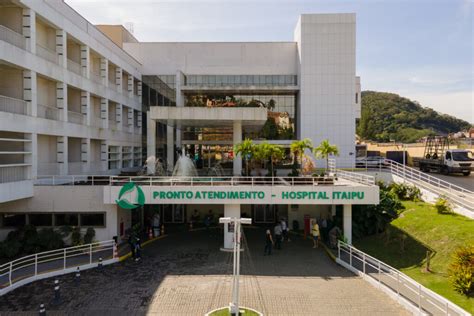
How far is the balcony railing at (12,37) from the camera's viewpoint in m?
19.7

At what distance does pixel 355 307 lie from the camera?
13.0 metres

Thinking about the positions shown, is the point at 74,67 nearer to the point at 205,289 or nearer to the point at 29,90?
the point at 29,90

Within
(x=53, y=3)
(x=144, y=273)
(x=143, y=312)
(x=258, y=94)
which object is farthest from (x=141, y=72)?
(x=143, y=312)

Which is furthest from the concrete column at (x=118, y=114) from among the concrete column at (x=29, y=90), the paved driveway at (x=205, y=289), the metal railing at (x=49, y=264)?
the paved driveway at (x=205, y=289)

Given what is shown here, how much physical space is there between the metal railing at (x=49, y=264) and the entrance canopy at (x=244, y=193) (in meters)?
2.79

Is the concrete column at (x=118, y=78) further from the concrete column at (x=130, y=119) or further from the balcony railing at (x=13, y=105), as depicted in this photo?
the balcony railing at (x=13, y=105)

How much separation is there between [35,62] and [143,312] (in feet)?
51.6

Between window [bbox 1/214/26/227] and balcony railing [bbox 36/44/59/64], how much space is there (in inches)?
367

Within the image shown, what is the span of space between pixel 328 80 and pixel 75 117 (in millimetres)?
23999

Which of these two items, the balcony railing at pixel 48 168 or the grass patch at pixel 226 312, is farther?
the balcony railing at pixel 48 168

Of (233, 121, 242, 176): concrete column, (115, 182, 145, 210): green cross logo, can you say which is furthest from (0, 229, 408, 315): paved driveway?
(233, 121, 242, 176): concrete column

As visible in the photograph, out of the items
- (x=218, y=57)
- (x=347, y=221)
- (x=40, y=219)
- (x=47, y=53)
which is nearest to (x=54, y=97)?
(x=47, y=53)

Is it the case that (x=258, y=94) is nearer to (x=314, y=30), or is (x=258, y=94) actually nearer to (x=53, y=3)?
(x=314, y=30)

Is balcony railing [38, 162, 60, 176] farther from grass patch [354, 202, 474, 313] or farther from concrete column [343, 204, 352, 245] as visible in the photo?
grass patch [354, 202, 474, 313]
